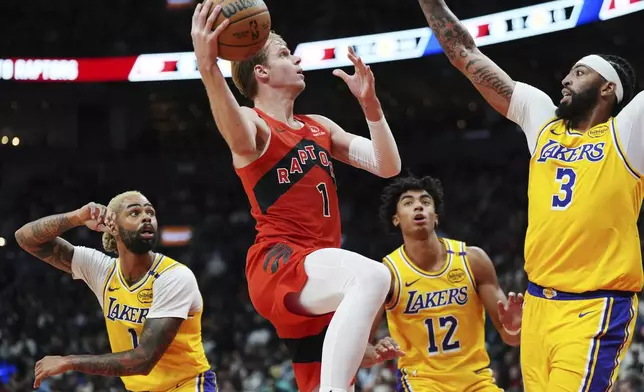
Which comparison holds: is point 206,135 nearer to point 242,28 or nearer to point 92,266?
point 92,266

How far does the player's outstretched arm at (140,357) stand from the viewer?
18.0 feet

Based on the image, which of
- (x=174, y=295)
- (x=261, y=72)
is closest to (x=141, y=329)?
(x=174, y=295)

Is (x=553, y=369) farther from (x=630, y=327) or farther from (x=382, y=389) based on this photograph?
(x=382, y=389)

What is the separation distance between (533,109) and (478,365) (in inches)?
75.7

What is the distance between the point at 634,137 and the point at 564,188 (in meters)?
0.43

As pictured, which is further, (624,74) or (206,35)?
(624,74)

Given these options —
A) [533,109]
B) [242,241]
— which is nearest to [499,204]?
[242,241]

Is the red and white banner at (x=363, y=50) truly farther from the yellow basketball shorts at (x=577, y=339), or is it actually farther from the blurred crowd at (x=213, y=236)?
the yellow basketball shorts at (x=577, y=339)

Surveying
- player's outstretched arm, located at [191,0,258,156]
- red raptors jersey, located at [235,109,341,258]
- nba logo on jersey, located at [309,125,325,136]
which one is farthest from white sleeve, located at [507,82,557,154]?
player's outstretched arm, located at [191,0,258,156]

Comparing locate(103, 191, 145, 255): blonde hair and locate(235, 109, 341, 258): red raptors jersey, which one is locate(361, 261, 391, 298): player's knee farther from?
locate(103, 191, 145, 255): blonde hair

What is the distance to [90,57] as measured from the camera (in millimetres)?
19078

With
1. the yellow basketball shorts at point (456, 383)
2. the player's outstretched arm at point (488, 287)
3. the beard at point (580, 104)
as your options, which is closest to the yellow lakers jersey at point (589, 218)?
the beard at point (580, 104)

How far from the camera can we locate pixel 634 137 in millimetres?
4543

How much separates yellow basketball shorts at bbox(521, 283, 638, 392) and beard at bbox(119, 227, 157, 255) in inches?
108
